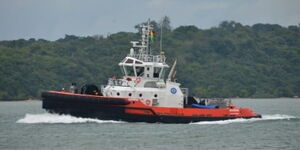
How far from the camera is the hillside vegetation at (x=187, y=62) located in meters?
Answer: 103

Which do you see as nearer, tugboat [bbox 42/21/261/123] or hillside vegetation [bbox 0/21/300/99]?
tugboat [bbox 42/21/261/123]

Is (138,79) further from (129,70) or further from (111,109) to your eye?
(111,109)

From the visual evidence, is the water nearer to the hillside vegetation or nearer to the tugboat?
the tugboat

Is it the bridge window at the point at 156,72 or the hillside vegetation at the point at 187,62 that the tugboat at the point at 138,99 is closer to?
the bridge window at the point at 156,72

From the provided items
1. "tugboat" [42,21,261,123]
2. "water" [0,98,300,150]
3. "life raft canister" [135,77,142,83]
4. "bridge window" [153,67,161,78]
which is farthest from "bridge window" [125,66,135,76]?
"water" [0,98,300,150]

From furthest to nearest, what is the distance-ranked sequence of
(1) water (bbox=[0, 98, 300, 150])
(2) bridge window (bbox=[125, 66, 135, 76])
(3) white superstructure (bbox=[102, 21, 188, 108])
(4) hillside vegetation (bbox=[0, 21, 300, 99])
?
1. (4) hillside vegetation (bbox=[0, 21, 300, 99])
2. (2) bridge window (bbox=[125, 66, 135, 76])
3. (3) white superstructure (bbox=[102, 21, 188, 108])
4. (1) water (bbox=[0, 98, 300, 150])

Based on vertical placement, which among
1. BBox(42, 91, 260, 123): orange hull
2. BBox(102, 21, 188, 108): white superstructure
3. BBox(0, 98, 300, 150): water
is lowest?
BBox(0, 98, 300, 150): water

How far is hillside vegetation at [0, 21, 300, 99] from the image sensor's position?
103 meters

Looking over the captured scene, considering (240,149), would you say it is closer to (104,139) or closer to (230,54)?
(104,139)

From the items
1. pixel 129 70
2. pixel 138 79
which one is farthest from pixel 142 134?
pixel 129 70

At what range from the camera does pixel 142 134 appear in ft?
139

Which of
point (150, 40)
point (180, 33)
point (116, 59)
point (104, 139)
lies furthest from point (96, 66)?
point (104, 139)

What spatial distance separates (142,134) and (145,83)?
17.2 ft

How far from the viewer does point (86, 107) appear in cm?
4578
